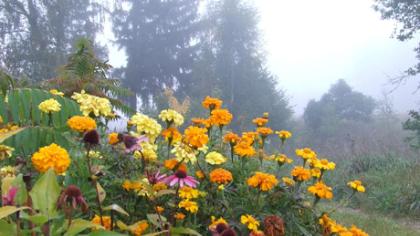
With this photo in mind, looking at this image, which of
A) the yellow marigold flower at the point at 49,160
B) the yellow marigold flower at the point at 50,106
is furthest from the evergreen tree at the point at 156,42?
the yellow marigold flower at the point at 49,160

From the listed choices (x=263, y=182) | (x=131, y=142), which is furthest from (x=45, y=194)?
(x=263, y=182)

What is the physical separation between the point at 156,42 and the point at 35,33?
456 inches

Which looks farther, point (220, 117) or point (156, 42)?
point (156, 42)

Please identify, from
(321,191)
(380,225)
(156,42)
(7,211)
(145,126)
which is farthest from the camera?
(156,42)

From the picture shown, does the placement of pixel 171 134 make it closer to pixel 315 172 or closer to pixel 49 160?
pixel 49 160

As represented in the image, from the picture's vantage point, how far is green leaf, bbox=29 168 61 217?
112 cm

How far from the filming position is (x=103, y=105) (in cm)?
160

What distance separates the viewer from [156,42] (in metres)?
25.8

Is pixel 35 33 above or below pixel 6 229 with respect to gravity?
above

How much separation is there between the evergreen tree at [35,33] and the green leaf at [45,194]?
44.6ft

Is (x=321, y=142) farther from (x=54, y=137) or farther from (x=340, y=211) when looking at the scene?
(x=54, y=137)

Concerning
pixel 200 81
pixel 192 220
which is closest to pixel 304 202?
pixel 192 220

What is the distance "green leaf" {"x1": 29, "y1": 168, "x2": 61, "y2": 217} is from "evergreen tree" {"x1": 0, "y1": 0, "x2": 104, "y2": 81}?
44.6 ft

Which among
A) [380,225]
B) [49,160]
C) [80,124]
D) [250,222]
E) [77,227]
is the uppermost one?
[80,124]
